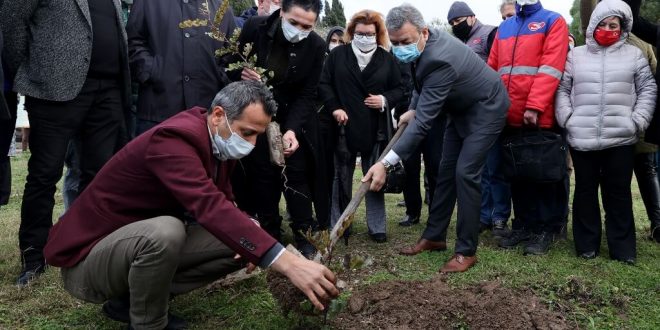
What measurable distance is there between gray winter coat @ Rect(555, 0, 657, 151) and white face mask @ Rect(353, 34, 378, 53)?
5.86ft

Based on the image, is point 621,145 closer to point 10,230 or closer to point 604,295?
point 604,295

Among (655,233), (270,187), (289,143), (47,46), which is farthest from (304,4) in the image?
(655,233)

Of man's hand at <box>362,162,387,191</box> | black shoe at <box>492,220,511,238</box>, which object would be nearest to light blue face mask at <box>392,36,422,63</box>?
man's hand at <box>362,162,387,191</box>

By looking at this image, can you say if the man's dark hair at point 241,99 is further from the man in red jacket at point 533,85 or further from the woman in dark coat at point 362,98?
the man in red jacket at point 533,85

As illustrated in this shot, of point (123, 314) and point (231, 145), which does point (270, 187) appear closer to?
point (231, 145)

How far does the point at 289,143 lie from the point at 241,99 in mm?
1509

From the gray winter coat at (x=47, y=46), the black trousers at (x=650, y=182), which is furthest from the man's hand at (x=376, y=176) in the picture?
the black trousers at (x=650, y=182)

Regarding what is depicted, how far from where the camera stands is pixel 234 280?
379 centimetres

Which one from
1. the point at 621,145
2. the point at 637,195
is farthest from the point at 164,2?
the point at 637,195

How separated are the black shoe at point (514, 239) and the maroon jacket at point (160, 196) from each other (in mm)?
2776

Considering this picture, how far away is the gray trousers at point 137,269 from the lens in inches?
109

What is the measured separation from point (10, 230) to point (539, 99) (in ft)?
15.4

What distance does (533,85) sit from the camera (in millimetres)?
4562

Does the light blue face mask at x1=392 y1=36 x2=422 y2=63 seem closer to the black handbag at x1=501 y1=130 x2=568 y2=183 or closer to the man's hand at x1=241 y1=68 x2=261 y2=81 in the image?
the man's hand at x1=241 y1=68 x2=261 y2=81
